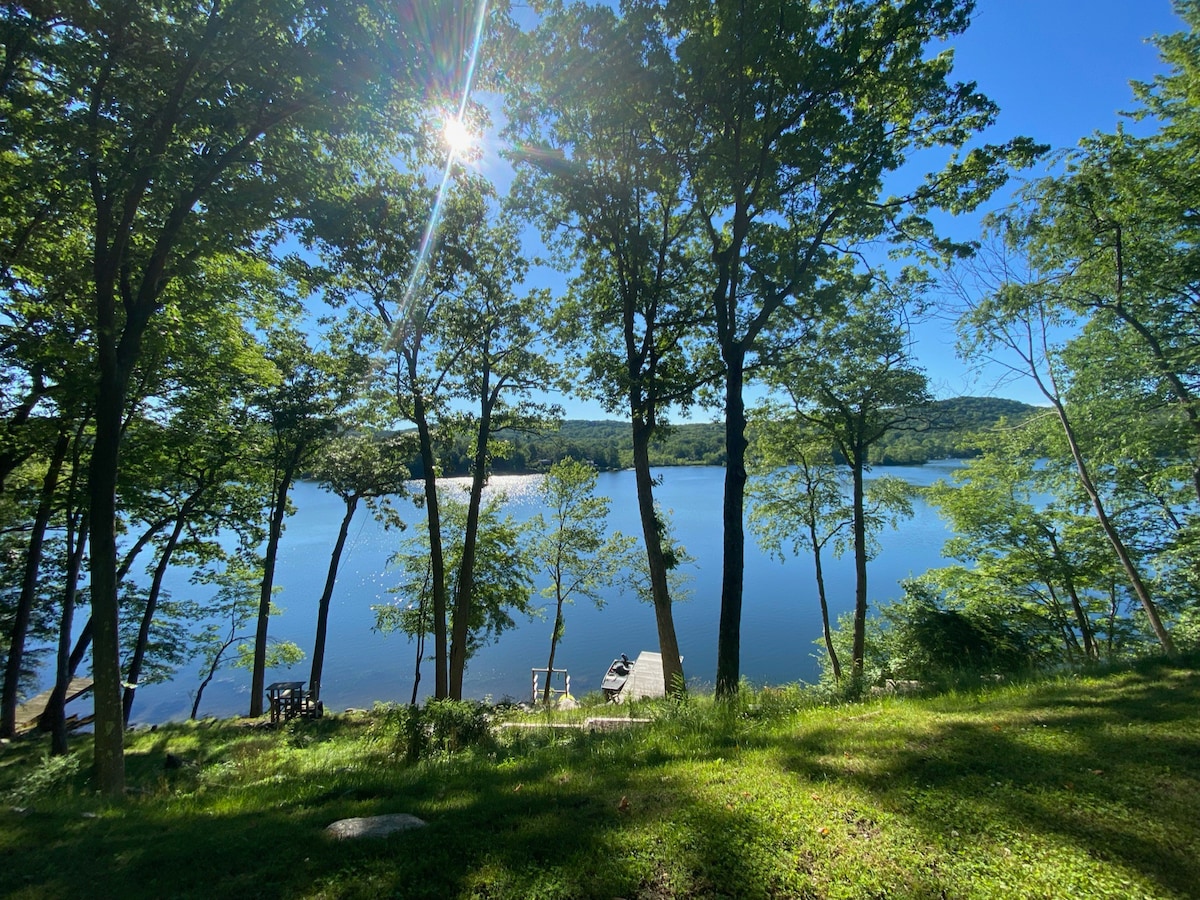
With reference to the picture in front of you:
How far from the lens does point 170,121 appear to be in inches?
210

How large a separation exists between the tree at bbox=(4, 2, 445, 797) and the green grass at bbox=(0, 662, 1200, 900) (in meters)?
3.31

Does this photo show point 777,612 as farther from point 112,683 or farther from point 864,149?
point 112,683

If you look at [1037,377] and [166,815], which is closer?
[166,815]

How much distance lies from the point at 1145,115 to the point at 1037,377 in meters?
6.02

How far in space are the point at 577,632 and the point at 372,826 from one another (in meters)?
28.8

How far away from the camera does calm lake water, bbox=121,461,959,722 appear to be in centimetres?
2341

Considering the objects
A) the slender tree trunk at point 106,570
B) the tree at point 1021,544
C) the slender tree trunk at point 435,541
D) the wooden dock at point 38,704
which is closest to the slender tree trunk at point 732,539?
the slender tree trunk at point 435,541

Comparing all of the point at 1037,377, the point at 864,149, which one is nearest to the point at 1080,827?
the point at 864,149

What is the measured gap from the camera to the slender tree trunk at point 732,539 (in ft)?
24.6

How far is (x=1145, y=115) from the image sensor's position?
10172 millimetres

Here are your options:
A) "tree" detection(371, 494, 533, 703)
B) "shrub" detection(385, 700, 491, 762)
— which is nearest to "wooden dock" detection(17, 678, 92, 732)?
"tree" detection(371, 494, 533, 703)

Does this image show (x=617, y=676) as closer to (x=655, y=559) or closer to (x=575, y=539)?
(x=575, y=539)

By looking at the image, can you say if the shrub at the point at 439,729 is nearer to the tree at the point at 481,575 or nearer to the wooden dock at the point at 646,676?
the tree at the point at 481,575

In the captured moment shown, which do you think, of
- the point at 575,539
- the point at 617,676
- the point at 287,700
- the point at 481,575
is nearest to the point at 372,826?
the point at 287,700
